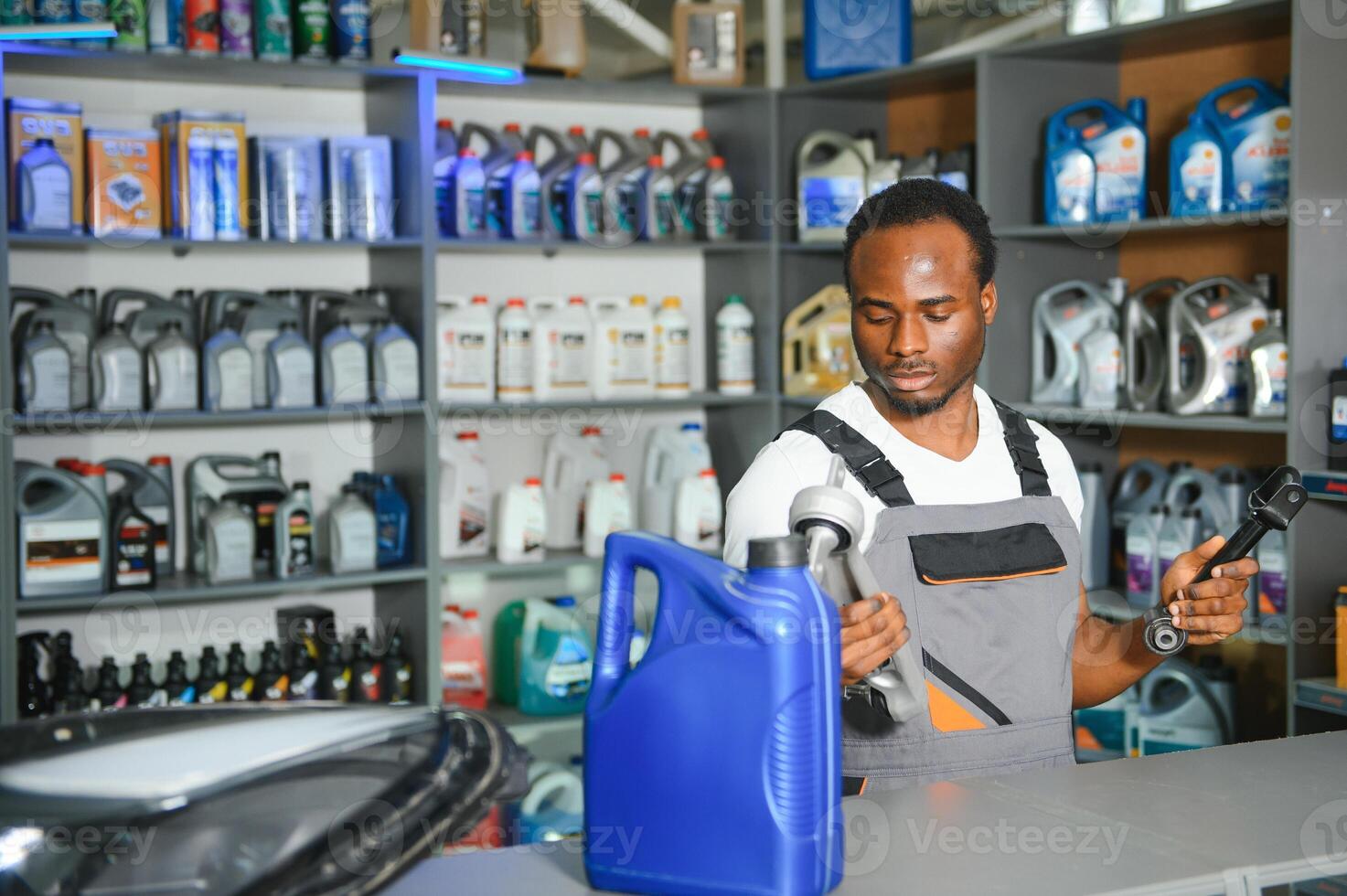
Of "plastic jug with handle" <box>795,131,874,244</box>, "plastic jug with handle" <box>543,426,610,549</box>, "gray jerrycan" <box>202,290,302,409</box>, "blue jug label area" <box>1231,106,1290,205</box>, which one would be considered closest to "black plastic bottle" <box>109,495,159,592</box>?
"gray jerrycan" <box>202,290,302,409</box>

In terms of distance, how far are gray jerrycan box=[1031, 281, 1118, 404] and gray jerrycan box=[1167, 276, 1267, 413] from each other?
0.88ft

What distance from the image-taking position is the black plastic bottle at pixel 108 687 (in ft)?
11.4

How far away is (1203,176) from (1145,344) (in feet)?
1.53

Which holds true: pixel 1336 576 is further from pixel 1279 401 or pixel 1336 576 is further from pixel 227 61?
pixel 227 61

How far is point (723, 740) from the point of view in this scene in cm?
110

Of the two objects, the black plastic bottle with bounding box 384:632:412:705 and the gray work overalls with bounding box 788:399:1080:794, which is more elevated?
the gray work overalls with bounding box 788:399:1080:794

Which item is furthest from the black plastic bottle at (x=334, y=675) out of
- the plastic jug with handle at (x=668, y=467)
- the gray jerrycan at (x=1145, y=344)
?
the gray jerrycan at (x=1145, y=344)

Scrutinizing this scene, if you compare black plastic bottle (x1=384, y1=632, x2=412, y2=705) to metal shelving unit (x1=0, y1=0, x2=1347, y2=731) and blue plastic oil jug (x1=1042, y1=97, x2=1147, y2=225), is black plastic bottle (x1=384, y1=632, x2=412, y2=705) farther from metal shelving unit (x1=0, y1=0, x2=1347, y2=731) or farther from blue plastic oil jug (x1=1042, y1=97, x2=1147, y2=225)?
blue plastic oil jug (x1=1042, y1=97, x2=1147, y2=225)

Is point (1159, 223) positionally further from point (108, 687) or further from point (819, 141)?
point (108, 687)

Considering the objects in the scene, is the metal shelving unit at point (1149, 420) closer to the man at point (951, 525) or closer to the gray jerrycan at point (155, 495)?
the man at point (951, 525)

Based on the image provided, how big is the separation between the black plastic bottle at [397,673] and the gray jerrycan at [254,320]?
771 millimetres

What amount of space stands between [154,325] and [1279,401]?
2800mm

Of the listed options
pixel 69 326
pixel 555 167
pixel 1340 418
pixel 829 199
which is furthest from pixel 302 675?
pixel 1340 418

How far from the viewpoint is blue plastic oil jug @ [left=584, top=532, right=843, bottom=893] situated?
1.08 m
